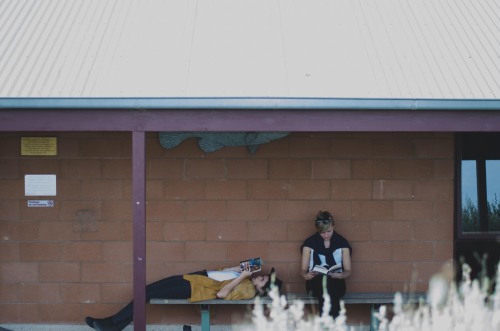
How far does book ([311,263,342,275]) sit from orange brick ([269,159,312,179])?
3.14 ft

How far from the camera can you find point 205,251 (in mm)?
6680

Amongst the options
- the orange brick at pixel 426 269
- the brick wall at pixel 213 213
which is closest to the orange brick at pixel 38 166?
the brick wall at pixel 213 213

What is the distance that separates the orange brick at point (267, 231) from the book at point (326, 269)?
593 mm

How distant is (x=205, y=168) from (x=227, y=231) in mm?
667

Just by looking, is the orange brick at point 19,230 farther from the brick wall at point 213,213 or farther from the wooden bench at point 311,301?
the wooden bench at point 311,301

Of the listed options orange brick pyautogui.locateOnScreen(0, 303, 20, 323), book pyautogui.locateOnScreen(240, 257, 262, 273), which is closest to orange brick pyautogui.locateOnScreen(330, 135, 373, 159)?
book pyautogui.locateOnScreen(240, 257, 262, 273)

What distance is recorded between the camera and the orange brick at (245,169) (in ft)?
21.8

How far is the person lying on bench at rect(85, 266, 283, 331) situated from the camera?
6.23 metres

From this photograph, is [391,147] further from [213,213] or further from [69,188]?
[69,188]
